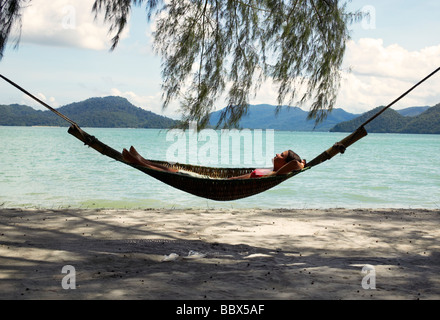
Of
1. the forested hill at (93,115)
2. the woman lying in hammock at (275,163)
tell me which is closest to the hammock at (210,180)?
the woman lying in hammock at (275,163)

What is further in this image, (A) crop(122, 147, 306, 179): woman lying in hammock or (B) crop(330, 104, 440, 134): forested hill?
(B) crop(330, 104, 440, 134): forested hill

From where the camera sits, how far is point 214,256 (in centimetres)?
273

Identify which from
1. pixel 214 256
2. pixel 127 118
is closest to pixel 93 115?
pixel 127 118

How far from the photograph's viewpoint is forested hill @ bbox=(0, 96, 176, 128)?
52375mm

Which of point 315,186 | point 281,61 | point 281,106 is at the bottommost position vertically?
point 315,186

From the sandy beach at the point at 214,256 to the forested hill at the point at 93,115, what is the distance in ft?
144

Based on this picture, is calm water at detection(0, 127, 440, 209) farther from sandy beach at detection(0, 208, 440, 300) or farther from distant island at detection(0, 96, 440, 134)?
distant island at detection(0, 96, 440, 134)

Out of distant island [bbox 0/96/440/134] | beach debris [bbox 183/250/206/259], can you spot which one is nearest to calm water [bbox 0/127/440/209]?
beach debris [bbox 183/250/206/259]

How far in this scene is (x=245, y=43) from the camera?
4.34 metres

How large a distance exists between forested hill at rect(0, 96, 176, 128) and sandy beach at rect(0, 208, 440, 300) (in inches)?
1729

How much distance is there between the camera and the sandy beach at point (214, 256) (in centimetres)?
207
